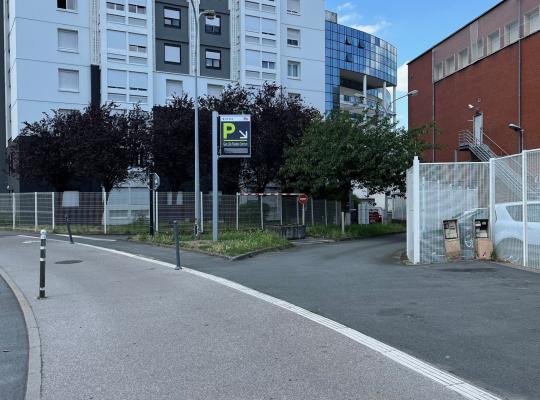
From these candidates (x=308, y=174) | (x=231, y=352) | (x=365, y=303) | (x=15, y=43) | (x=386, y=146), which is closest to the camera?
(x=231, y=352)

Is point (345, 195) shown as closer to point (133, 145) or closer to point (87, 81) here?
point (133, 145)

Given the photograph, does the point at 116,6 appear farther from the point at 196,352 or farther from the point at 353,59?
the point at 353,59

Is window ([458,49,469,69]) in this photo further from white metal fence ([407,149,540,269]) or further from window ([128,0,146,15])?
white metal fence ([407,149,540,269])

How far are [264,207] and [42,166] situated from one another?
42.4 ft

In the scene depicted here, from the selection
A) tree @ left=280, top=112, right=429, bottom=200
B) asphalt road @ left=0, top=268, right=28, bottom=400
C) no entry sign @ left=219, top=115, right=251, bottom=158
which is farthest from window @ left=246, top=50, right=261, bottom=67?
asphalt road @ left=0, top=268, right=28, bottom=400

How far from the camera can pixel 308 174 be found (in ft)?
92.9

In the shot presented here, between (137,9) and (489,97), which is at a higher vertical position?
(137,9)

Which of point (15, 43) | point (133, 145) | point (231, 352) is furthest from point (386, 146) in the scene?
point (15, 43)

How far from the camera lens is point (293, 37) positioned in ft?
164

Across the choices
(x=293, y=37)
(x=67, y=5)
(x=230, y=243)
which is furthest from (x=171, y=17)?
(x=230, y=243)

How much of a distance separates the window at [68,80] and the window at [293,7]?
19.8 meters

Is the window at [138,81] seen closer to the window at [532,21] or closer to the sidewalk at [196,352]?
the window at [532,21]

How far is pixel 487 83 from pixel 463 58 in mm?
5346

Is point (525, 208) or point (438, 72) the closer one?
point (525, 208)
